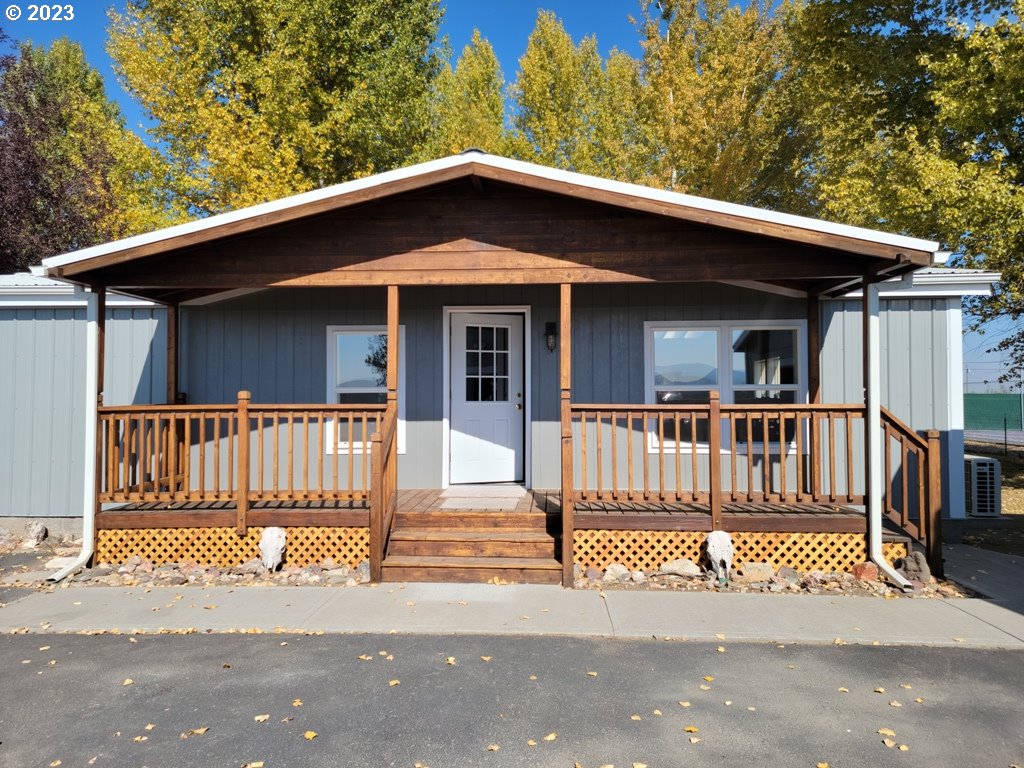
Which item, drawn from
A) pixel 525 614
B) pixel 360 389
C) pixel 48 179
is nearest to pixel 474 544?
pixel 525 614

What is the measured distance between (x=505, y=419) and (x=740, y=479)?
8.80 ft

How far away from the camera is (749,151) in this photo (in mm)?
14695

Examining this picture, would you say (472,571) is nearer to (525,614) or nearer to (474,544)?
(474,544)

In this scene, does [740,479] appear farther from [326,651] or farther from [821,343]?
[326,651]

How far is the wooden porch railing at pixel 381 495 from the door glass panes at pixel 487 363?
65.5 inches

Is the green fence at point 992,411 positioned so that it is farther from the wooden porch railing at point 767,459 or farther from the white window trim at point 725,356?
the wooden porch railing at point 767,459

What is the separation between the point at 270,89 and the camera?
1287 centimetres

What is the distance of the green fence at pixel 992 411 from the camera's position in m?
23.3

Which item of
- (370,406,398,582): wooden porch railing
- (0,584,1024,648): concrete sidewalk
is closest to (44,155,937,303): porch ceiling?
(370,406,398,582): wooden porch railing

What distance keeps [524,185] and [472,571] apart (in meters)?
3.29

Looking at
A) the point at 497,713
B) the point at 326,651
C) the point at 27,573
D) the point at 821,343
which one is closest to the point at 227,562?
the point at 27,573

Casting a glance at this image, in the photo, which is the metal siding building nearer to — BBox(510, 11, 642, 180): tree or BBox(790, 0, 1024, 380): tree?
BBox(790, 0, 1024, 380): tree

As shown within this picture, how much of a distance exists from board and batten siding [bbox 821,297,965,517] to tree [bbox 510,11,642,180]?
10.0m

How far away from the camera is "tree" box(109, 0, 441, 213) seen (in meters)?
12.4
